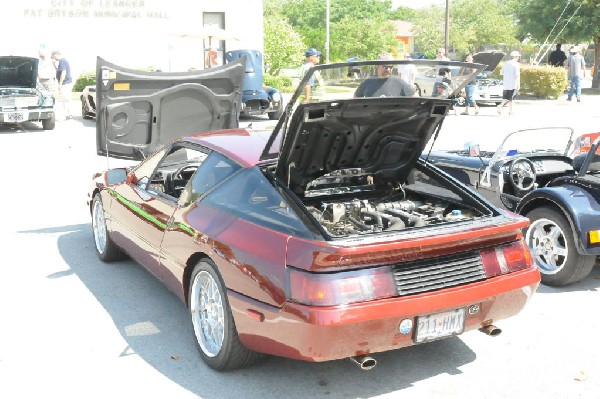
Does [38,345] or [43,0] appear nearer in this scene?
[38,345]

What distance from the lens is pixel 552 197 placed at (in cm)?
562

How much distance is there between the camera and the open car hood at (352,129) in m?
4.03

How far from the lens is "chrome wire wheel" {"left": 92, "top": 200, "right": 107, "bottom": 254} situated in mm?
6414

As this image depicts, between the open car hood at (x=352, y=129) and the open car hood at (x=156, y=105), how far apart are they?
3.41m

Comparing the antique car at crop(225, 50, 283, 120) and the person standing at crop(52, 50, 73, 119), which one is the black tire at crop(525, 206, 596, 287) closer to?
the antique car at crop(225, 50, 283, 120)

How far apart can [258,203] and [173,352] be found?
1.19 metres

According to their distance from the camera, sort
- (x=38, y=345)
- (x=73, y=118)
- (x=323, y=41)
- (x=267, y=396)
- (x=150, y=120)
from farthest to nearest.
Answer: (x=323, y=41), (x=73, y=118), (x=150, y=120), (x=38, y=345), (x=267, y=396)

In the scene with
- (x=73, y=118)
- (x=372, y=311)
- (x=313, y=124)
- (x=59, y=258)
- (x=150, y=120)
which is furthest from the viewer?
(x=73, y=118)

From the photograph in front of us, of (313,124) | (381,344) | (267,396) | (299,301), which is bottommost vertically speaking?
(267,396)

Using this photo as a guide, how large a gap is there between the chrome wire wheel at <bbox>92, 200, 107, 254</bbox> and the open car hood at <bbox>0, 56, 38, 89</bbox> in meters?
11.1

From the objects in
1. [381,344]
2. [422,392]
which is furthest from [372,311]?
[422,392]

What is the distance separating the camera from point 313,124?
13.7 ft

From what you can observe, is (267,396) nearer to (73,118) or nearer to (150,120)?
(150,120)

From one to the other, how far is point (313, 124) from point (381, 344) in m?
1.39
